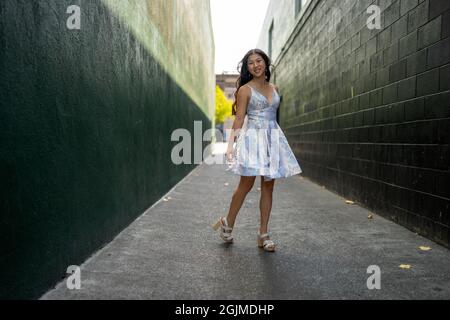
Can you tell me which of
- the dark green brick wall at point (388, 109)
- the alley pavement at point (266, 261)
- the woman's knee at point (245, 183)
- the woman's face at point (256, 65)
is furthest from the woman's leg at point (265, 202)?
the dark green brick wall at point (388, 109)

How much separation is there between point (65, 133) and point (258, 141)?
5.39 ft

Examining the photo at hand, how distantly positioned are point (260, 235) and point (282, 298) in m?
1.30

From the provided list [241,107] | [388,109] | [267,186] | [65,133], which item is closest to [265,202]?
[267,186]

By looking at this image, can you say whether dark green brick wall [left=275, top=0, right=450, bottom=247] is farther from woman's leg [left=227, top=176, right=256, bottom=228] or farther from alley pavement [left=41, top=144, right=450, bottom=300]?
woman's leg [left=227, top=176, right=256, bottom=228]

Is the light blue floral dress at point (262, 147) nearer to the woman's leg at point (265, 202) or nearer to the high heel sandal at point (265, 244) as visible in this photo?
the woman's leg at point (265, 202)

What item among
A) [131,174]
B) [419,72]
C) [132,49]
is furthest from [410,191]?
[132,49]

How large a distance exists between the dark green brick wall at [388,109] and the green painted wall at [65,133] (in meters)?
3.06

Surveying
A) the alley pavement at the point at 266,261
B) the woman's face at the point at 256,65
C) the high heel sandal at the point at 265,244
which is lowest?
the alley pavement at the point at 266,261

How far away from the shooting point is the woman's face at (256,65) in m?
3.95

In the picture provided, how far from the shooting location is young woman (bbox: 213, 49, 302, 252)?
377 centimetres

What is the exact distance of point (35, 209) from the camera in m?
2.52

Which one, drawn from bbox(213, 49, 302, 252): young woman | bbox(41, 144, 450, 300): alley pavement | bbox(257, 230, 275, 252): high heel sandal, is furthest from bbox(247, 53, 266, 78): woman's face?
bbox(41, 144, 450, 300): alley pavement

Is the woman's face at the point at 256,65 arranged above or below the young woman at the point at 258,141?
above

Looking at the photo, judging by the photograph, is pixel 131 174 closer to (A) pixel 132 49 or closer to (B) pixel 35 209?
(A) pixel 132 49
